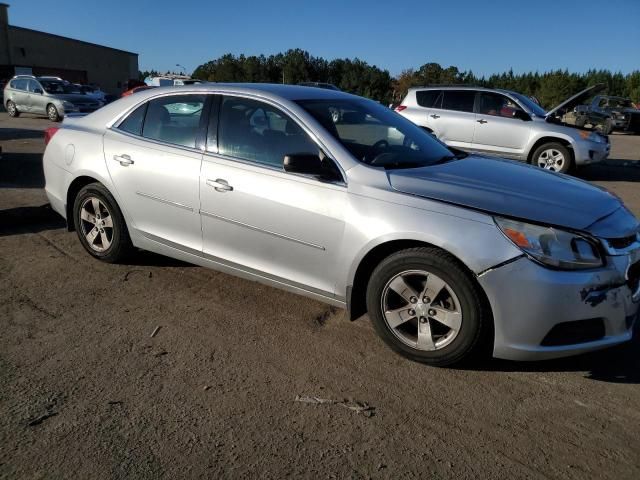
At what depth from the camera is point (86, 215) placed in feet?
15.8

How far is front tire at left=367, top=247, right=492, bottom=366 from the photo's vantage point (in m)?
3.04

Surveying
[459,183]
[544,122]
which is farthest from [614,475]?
[544,122]

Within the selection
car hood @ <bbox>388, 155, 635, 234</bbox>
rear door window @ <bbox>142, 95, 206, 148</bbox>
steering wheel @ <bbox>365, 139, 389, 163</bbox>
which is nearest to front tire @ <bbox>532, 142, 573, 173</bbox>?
car hood @ <bbox>388, 155, 635, 234</bbox>

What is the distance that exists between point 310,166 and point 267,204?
1.40 ft

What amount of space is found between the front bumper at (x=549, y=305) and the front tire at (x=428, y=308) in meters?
0.11

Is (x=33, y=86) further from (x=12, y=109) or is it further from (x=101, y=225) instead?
(x=101, y=225)

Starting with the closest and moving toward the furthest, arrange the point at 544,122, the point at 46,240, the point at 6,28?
1. the point at 46,240
2. the point at 544,122
3. the point at 6,28

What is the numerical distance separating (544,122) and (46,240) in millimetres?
9048

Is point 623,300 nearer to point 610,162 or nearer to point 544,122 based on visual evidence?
point 544,122

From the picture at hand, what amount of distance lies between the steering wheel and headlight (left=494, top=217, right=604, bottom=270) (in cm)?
103

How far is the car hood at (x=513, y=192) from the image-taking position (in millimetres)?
3096

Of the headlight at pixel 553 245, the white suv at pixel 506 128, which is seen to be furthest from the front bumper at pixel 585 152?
the headlight at pixel 553 245

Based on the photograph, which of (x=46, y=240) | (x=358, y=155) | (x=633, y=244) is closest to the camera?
(x=633, y=244)

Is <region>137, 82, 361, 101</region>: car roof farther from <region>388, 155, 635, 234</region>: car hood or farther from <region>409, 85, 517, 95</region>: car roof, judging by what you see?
<region>409, 85, 517, 95</region>: car roof
